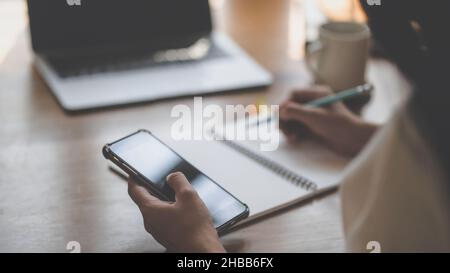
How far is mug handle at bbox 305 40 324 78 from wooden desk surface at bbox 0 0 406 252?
41mm

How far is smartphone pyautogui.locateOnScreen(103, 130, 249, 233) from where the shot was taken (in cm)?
74

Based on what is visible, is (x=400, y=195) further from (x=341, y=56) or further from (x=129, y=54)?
(x=129, y=54)

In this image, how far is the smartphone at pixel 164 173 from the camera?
29.2 inches

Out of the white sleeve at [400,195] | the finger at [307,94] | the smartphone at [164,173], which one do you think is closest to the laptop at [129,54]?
the finger at [307,94]

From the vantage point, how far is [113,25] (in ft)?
3.74

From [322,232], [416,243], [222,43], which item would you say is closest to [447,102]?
[416,243]

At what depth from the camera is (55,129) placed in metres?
0.96

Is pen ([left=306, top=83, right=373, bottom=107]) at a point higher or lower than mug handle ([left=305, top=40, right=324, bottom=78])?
lower

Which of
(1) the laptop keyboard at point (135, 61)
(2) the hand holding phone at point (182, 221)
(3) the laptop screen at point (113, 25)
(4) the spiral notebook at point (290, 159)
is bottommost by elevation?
(4) the spiral notebook at point (290, 159)

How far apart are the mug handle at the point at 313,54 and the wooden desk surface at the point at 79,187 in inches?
1.6

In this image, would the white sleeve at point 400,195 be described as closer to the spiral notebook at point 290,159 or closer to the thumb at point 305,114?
the spiral notebook at point 290,159

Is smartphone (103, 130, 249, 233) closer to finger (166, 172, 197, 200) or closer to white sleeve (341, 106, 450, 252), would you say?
finger (166, 172, 197, 200)

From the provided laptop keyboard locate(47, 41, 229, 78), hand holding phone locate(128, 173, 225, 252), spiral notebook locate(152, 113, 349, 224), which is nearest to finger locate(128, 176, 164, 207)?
hand holding phone locate(128, 173, 225, 252)

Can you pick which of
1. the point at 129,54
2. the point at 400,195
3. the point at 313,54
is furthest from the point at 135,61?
the point at 400,195
